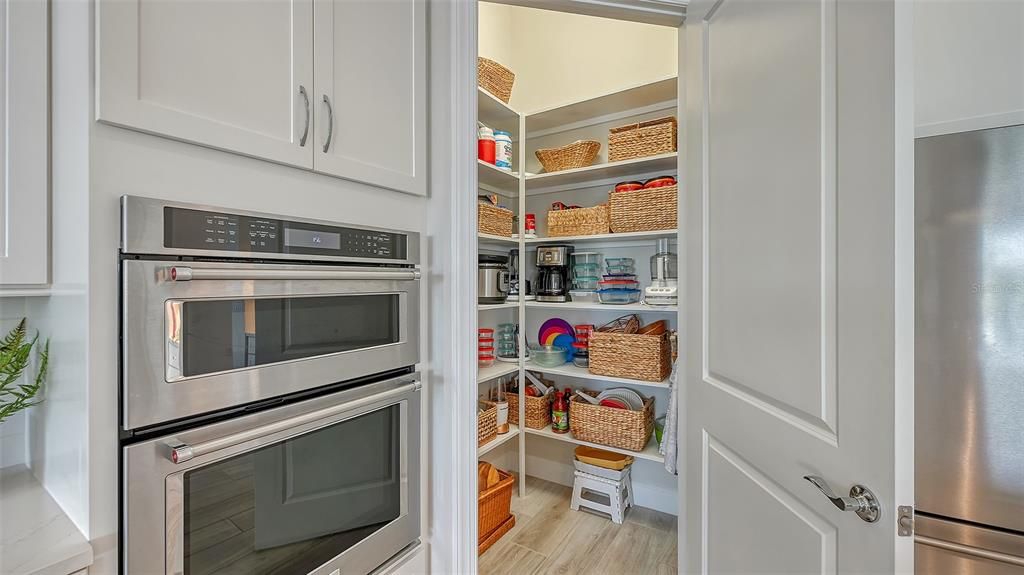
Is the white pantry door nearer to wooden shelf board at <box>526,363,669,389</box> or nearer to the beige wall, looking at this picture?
wooden shelf board at <box>526,363,669,389</box>

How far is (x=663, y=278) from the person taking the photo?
220 cm

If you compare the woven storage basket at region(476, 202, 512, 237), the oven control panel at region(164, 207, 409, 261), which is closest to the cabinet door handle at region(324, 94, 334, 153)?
the oven control panel at region(164, 207, 409, 261)

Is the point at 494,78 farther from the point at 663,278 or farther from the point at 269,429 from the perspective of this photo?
the point at 269,429

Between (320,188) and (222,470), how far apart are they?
62 cm

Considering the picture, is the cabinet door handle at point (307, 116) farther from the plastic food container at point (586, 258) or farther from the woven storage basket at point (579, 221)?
the plastic food container at point (586, 258)

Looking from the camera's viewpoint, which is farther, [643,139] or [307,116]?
[643,139]

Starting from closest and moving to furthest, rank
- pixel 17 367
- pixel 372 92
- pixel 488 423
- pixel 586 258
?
pixel 17 367
pixel 372 92
pixel 488 423
pixel 586 258

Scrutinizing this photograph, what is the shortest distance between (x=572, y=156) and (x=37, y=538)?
2.33 metres

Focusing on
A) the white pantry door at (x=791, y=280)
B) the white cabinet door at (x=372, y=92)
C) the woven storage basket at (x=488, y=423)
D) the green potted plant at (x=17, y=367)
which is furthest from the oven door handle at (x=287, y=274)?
the woven storage basket at (x=488, y=423)

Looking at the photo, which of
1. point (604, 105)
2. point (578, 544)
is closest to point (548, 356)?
point (578, 544)

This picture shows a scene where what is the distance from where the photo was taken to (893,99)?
0.67 meters

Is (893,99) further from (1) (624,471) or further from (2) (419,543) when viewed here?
(1) (624,471)

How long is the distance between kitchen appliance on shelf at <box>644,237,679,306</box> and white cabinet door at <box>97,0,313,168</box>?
1.73 m

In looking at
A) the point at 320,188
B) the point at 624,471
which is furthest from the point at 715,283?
the point at 624,471
